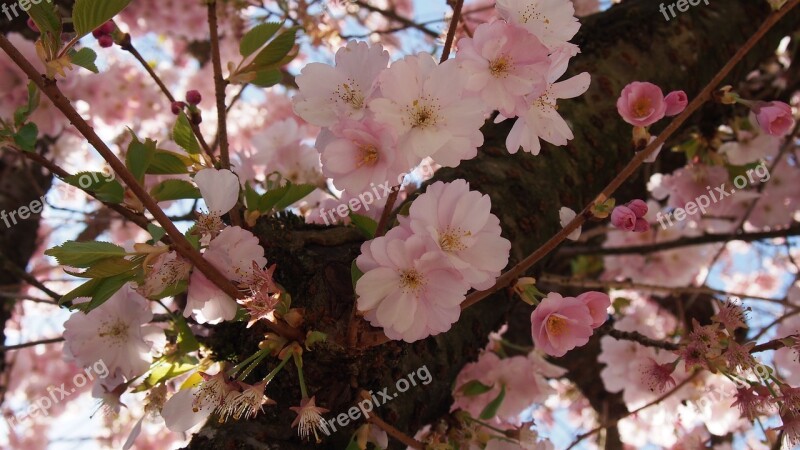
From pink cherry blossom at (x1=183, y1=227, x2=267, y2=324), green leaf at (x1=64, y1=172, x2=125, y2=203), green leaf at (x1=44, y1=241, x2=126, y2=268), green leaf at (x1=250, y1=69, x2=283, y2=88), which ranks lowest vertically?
pink cherry blossom at (x1=183, y1=227, x2=267, y2=324)

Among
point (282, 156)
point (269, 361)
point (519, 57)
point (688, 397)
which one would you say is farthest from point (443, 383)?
point (688, 397)

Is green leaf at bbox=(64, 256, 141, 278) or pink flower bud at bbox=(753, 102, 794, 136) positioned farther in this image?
pink flower bud at bbox=(753, 102, 794, 136)

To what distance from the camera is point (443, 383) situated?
3.60 ft

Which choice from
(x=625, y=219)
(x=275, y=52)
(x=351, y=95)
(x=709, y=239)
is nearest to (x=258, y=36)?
(x=275, y=52)

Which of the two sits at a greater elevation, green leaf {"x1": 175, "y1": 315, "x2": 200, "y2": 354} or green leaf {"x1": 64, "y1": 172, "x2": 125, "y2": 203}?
green leaf {"x1": 64, "y1": 172, "x2": 125, "y2": 203}

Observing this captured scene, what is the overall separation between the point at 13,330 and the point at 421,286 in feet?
12.9

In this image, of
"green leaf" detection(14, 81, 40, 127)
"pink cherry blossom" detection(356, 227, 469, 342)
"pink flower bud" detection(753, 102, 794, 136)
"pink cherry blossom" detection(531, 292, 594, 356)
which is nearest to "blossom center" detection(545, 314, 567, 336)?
"pink cherry blossom" detection(531, 292, 594, 356)

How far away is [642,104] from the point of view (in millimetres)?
847

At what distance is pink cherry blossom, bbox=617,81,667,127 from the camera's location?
0.83 m

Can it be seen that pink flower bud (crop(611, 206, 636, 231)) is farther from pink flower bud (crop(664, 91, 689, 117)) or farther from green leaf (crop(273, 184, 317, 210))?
green leaf (crop(273, 184, 317, 210))

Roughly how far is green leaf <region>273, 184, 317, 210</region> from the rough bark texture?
96 millimetres

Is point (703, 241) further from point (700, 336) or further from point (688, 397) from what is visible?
point (700, 336)

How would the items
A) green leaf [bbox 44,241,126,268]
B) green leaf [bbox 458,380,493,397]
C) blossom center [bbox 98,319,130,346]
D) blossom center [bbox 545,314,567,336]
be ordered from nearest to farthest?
green leaf [bbox 44,241,126,268]
blossom center [bbox 545,314,567,336]
blossom center [bbox 98,319,130,346]
green leaf [bbox 458,380,493,397]

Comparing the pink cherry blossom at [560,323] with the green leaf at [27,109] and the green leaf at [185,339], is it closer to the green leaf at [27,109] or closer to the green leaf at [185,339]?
the green leaf at [185,339]
